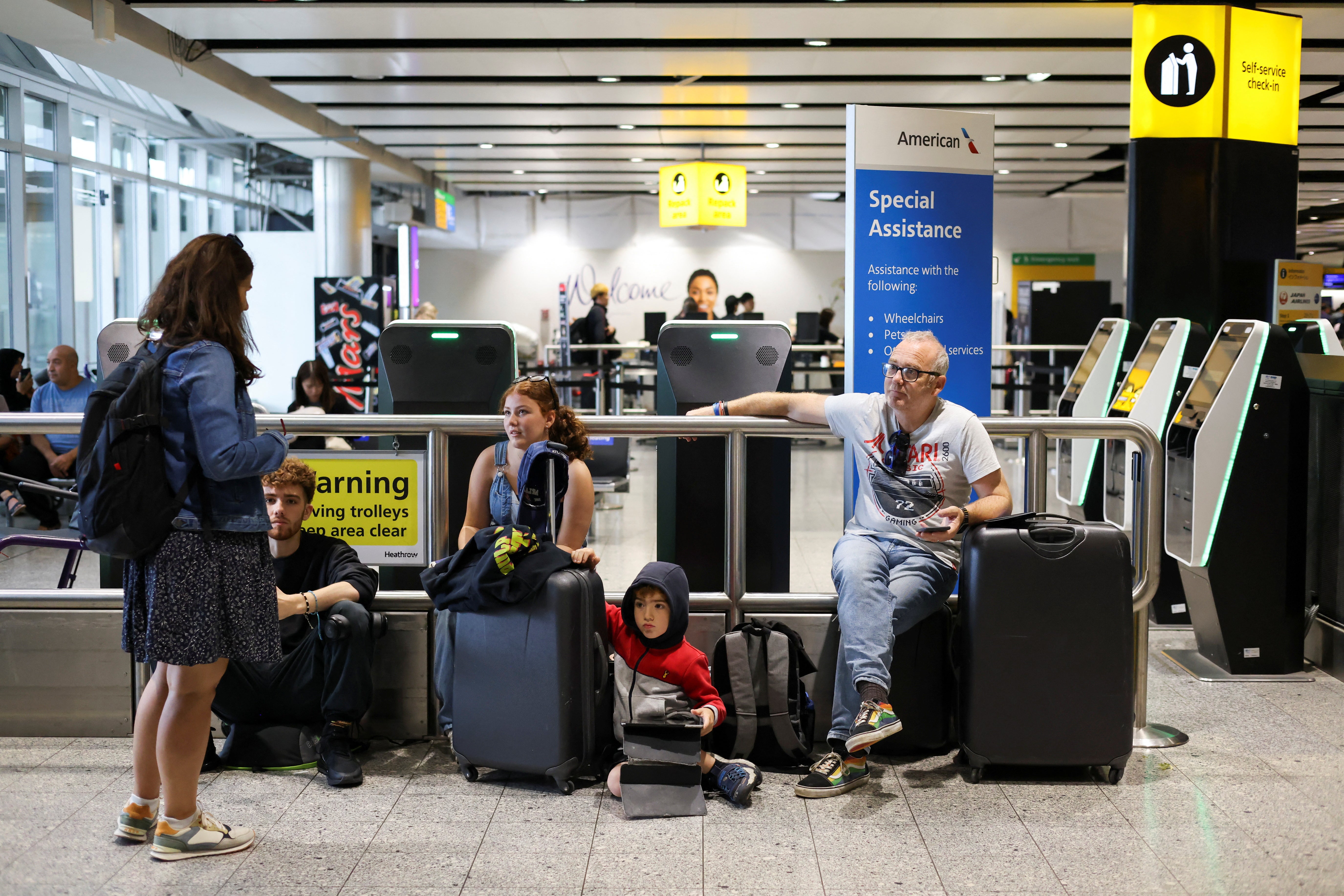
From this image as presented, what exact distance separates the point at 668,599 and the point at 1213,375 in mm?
2570

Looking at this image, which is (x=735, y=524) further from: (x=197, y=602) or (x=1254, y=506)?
(x=1254, y=506)

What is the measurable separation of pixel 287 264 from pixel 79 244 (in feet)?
7.60

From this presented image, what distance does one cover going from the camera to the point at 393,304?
1124 centimetres

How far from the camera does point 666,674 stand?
3096 mm

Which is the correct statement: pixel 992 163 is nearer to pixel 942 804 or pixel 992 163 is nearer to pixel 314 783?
pixel 942 804

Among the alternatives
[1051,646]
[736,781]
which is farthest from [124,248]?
[1051,646]

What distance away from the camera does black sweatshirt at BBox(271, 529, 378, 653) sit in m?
3.24

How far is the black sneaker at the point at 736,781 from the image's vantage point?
297 cm

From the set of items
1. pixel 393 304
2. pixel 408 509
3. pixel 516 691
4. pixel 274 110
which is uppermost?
pixel 274 110

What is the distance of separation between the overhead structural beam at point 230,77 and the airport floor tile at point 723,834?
610 cm

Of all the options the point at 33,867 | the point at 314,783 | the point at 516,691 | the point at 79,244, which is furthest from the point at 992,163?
the point at 79,244

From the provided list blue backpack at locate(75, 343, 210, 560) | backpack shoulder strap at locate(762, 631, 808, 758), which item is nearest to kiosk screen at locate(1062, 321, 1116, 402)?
backpack shoulder strap at locate(762, 631, 808, 758)

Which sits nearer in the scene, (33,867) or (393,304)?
(33,867)

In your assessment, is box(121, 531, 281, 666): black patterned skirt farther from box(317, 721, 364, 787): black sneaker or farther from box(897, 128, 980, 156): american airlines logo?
box(897, 128, 980, 156): american airlines logo
